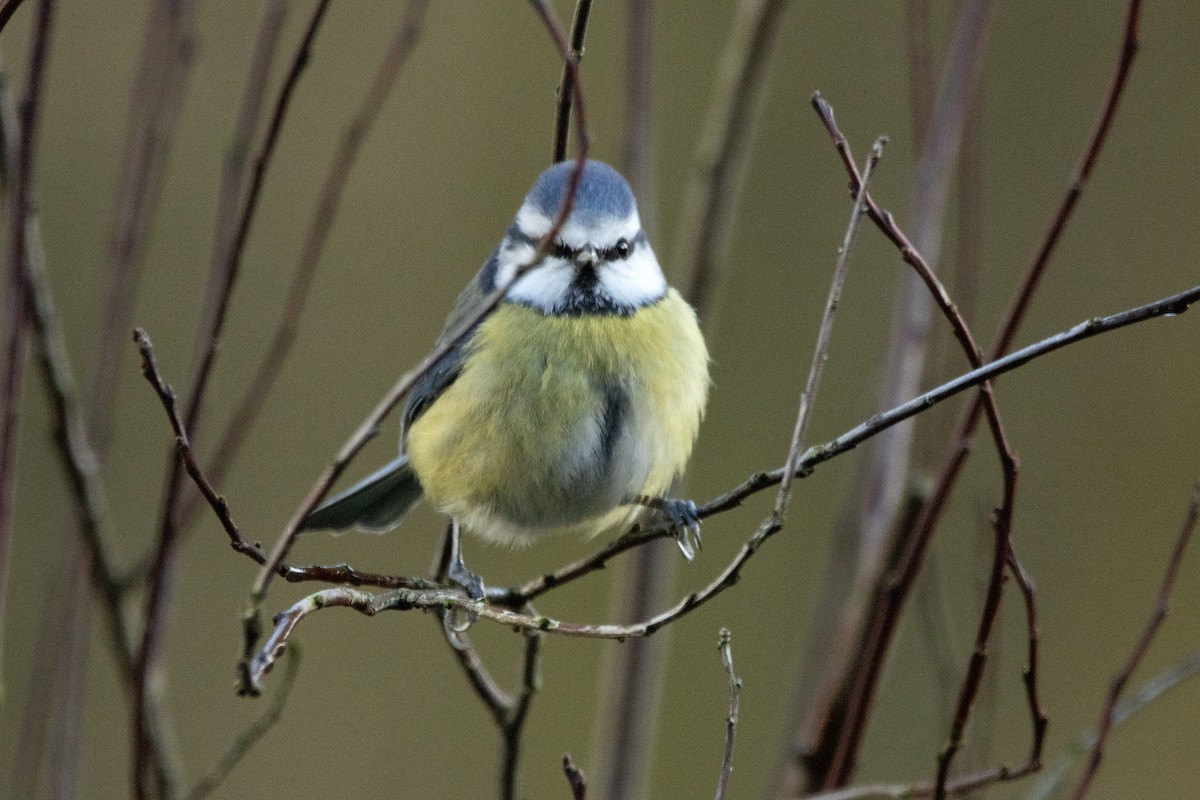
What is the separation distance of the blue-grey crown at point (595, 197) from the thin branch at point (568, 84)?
0.33 meters

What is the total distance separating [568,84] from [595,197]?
1.57 feet

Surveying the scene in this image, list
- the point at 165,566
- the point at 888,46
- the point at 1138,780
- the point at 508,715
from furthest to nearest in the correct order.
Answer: the point at 888,46, the point at 1138,780, the point at 508,715, the point at 165,566

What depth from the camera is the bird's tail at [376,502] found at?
220cm

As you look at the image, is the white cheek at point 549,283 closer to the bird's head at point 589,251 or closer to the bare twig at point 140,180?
the bird's head at point 589,251

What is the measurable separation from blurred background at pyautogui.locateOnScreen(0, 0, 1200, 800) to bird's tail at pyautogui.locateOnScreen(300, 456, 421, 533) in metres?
1.35

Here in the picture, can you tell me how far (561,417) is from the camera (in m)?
1.92

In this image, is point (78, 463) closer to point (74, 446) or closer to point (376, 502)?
point (74, 446)

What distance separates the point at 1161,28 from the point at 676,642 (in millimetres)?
2323

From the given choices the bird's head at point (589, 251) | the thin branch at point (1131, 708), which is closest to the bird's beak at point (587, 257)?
the bird's head at point (589, 251)

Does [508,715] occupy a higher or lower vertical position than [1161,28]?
lower

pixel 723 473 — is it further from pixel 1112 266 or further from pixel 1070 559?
pixel 1112 266

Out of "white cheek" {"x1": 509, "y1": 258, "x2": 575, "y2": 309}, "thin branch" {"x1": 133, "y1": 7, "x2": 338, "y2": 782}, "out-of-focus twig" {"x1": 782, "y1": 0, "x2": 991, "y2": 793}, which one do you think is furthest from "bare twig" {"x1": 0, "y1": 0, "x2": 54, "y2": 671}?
"out-of-focus twig" {"x1": 782, "y1": 0, "x2": 991, "y2": 793}

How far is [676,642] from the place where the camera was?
151 inches

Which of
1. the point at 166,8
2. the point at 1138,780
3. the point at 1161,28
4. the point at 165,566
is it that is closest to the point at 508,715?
the point at 165,566
